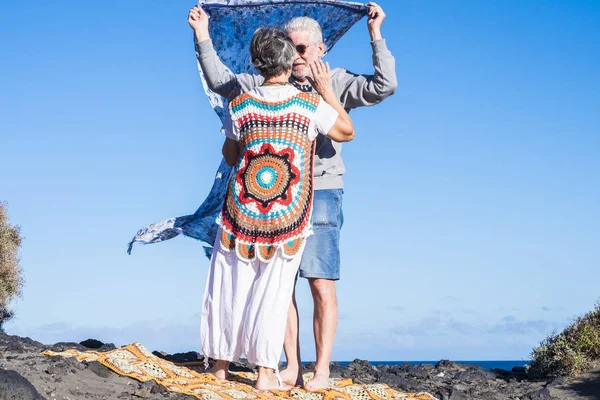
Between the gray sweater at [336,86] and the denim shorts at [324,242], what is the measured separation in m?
0.12

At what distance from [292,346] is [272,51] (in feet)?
7.95

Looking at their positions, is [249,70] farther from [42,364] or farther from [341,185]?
[42,364]

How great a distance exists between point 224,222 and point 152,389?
1398mm

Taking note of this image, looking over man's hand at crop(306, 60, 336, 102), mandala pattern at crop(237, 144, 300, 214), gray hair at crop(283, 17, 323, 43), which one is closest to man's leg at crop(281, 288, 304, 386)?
mandala pattern at crop(237, 144, 300, 214)

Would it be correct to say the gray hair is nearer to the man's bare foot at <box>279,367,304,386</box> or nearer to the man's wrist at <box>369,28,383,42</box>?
the man's wrist at <box>369,28,383,42</box>

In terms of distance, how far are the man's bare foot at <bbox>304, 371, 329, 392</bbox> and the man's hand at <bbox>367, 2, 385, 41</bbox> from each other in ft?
9.24

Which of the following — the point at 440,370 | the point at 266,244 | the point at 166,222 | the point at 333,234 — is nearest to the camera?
the point at 266,244

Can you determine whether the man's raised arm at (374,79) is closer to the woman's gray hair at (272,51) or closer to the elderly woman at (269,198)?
the elderly woman at (269,198)

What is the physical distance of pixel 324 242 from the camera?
638 cm

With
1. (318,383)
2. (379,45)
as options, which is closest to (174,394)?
(318,383)

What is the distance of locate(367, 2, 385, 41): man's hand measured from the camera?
664 centimetres

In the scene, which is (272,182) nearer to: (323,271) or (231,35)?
(323,271)

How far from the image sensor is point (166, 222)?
7613mm

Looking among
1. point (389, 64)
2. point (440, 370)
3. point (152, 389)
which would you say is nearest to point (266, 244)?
point (152, 389)
